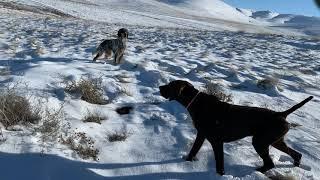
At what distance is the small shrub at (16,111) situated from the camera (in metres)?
A: 5.87

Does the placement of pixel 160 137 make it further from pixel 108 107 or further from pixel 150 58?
pixel 150 58

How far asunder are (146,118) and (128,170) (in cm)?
164

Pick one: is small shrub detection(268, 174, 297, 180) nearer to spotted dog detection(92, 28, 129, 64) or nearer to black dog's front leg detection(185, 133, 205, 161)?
black dog's front leg detection(185, 133, 205, 161)

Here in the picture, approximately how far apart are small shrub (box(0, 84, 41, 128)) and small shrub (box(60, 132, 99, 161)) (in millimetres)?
634

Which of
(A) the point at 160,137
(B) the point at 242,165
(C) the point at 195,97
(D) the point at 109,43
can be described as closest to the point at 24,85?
(A) the point at 160,137

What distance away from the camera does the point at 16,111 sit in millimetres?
5957

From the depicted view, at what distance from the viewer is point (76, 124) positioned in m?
6.16

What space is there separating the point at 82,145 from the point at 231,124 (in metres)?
1.70

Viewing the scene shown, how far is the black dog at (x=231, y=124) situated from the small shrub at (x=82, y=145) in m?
1.07

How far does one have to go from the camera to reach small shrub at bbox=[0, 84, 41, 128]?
5873 mm

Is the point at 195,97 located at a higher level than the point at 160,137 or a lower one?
higher

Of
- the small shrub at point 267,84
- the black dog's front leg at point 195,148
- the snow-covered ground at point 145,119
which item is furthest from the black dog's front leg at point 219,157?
the small shrub at point 267,84

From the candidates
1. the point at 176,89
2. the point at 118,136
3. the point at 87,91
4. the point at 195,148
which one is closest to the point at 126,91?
the point at 87,91

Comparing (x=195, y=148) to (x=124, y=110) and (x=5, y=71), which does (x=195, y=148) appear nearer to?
(x=124, y=110)
